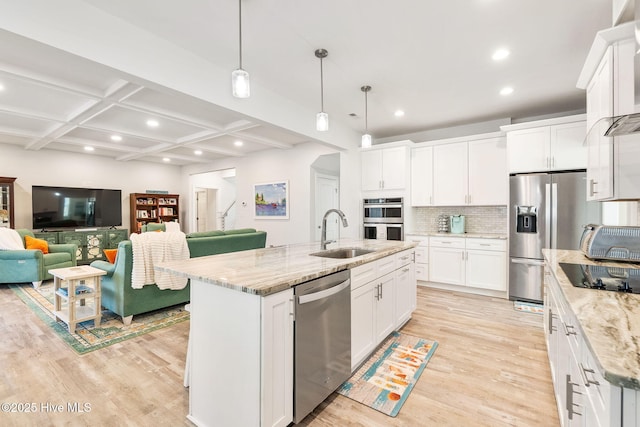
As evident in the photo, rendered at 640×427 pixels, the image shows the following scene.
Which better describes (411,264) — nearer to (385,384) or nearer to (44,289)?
(385,384)

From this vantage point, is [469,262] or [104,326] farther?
[469,262]

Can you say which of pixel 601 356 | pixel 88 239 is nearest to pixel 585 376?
pixel 601 356

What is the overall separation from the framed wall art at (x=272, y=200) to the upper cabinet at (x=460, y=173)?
2.68 meters

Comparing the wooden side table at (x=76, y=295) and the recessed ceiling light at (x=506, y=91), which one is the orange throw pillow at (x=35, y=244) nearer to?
the wooden side table at (x=76, y=295)

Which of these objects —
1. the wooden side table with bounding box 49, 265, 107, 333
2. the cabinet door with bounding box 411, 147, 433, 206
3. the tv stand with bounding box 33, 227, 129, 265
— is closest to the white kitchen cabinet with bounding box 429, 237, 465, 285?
the cabinet door with bounding box 411, 147, 433, 206

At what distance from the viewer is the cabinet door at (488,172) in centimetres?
432

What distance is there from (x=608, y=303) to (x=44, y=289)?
6.42 metres

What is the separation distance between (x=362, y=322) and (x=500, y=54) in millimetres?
2765

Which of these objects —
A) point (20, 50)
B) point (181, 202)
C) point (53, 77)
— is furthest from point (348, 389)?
point (181, 202)

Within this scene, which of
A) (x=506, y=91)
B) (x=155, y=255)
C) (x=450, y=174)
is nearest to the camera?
(x=155, y=255)

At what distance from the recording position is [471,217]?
192 inches

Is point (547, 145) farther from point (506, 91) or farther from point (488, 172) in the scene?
point (506, 91)

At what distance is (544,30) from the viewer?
94.7 inches

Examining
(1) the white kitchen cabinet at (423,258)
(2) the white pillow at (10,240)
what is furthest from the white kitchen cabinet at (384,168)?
(2) the white pillow at (10,240)
